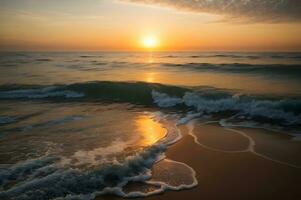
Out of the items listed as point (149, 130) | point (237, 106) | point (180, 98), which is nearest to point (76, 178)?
point (149, 130)

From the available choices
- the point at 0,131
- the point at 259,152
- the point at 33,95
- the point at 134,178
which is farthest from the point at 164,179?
the point at 33,95

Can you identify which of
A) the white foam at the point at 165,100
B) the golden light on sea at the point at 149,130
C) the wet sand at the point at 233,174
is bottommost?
the white foam at the point at 165,100

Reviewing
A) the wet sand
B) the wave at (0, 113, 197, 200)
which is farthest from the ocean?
the wet sand

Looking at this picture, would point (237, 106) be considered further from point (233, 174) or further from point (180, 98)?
point (233, 174)

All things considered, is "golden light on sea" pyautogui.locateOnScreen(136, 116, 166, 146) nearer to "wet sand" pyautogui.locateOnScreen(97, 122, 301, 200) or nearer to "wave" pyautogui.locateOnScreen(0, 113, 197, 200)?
"wet sand" pyautogui.locateOnScreen(97, 122, 301, 200)

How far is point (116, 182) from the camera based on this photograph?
553 cm

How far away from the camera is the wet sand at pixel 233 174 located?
5.06 meters

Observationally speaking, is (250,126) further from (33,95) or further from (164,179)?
(33,95)

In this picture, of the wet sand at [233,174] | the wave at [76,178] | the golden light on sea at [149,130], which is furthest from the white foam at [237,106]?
the wave at [76,178]

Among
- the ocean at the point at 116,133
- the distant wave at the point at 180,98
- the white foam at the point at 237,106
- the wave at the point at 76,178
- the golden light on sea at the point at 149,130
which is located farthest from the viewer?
the distant wave at the point at 180,98

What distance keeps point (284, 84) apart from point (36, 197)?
Answer: 56.1 feet

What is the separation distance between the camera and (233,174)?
232 inches

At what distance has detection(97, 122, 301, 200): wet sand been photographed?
16.6ft

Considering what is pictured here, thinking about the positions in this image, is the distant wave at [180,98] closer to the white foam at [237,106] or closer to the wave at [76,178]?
the white foam at [237,106]
